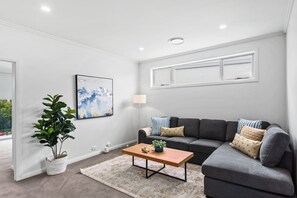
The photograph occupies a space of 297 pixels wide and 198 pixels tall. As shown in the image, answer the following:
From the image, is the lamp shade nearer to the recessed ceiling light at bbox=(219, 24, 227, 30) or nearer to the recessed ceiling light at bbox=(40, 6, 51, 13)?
the recessed ceiling light at bbox=(219, 24, 227, 30)

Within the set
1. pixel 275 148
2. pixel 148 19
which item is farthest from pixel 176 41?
pixel 275 148

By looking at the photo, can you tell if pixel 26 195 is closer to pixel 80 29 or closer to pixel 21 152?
pixel 21 152

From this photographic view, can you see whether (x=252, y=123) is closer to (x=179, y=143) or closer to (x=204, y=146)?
(x=204, y=146)

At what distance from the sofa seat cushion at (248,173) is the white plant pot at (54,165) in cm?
256

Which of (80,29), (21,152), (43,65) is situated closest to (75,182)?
(21,152)

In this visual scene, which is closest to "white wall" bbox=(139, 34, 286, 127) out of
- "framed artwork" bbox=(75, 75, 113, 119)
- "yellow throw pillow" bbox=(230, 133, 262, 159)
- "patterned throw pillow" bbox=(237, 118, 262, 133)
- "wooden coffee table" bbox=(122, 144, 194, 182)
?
"patterned throw pillow" bbox=(237, 118, 262, 133)

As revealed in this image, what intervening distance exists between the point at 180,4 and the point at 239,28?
4.87 feet

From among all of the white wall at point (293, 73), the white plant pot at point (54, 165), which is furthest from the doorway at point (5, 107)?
the white wall at point (293, 73)

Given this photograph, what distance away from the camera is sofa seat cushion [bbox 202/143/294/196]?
6.00 ft

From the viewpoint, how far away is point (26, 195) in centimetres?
237

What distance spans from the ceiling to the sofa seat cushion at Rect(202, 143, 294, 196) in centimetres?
221

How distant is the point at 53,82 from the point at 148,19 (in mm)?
2270

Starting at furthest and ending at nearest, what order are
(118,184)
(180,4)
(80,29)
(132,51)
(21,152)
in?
(132,51), (80,29), (21,152), (118,184), (180,4)

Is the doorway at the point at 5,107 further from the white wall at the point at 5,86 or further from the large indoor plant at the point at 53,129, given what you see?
the large indoor plant at the point at 53,129
